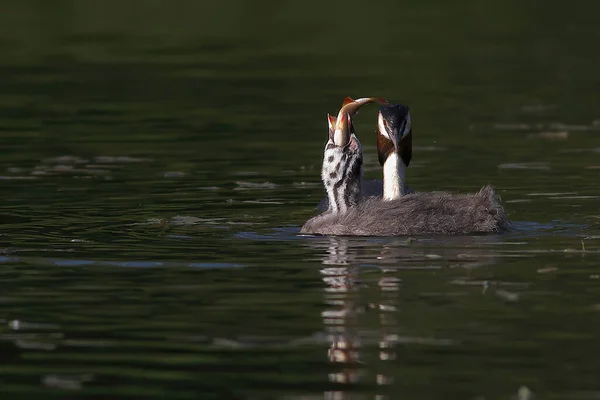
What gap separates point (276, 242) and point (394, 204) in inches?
49.8

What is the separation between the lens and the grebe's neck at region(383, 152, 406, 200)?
1777 cm

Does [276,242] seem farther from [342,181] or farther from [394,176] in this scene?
[394,176]

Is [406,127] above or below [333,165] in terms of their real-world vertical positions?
above

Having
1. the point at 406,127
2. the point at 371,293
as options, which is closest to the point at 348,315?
the point at 371,293

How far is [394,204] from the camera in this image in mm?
17297

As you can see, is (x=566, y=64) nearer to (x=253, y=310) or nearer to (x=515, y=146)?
(x=515, y=146)

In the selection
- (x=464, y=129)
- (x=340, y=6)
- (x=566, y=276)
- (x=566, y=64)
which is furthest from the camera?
(x=340, y=6)

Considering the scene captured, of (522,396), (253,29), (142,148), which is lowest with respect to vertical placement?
(522,396)

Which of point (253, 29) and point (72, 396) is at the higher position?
point (253, 29)

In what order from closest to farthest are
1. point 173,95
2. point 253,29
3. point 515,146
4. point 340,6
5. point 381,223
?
point 381,223 → point 515,146 → point 173,95 → point 253,29 → point 340,6

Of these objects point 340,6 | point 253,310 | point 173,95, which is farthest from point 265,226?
point 340,6

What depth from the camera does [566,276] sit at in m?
15.0

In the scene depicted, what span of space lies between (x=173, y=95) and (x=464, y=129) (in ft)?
27.2

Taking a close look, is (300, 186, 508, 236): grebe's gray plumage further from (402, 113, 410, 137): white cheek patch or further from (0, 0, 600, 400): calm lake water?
(402, 113, 410, 137): white cheek patch
